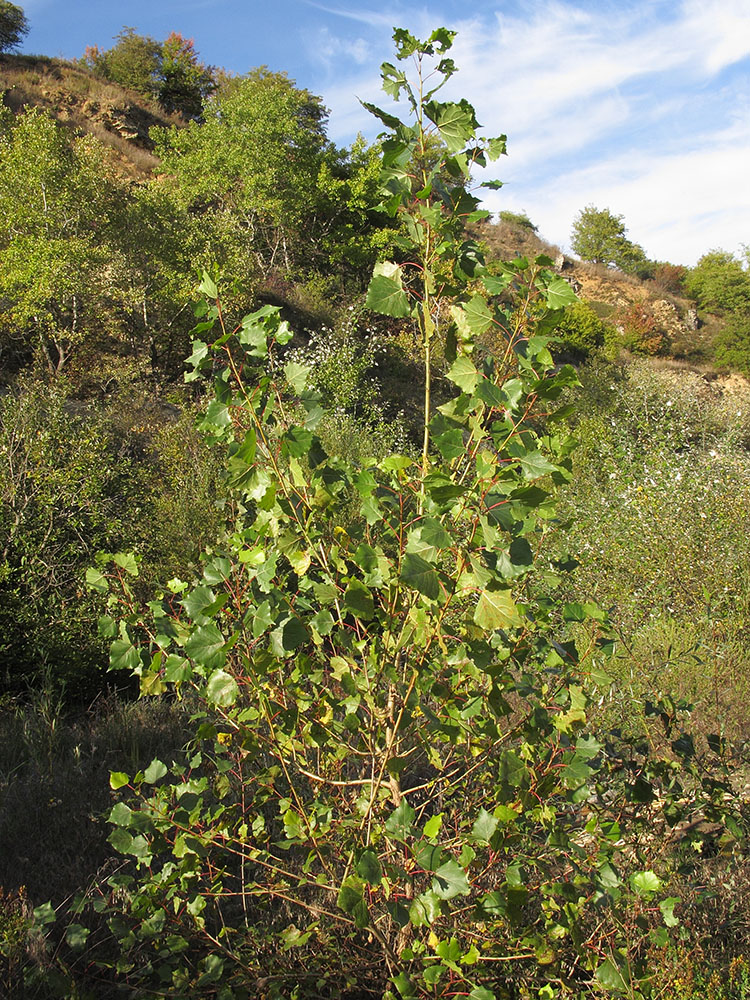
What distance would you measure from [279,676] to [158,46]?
32.6 metres

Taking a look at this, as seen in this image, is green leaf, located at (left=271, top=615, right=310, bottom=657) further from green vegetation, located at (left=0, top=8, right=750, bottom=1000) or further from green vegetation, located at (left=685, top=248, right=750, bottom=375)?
green vegetation, located at (left=685, top=248, right=750, bottom=375)

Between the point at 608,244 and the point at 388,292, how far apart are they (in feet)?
131

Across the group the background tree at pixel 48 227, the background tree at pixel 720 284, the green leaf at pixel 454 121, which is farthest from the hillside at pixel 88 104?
the background tree at pixel 720 284

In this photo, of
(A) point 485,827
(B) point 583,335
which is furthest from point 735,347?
(A) point 485,827

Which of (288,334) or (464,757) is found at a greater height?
(288,334)

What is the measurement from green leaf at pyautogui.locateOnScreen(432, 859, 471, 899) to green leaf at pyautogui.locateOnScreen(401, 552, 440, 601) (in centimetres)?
50

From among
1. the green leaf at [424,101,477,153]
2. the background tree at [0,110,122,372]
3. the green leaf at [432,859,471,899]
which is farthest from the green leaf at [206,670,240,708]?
the background tree at [0,110,122,372]

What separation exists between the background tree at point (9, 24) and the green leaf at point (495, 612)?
30461 millimetres

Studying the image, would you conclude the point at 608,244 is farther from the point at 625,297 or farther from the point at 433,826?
the point at 433,826

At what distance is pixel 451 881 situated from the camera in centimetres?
121

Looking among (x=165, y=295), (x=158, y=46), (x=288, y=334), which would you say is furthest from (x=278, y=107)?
(x=288, y=334)

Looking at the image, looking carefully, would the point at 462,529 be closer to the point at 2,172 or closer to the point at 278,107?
the point at 2,172

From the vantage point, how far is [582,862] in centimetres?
181

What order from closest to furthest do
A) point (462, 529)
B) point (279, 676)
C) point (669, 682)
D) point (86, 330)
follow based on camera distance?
point (462, 529), point (279, 676), point (669, 682), point (86, 330)
